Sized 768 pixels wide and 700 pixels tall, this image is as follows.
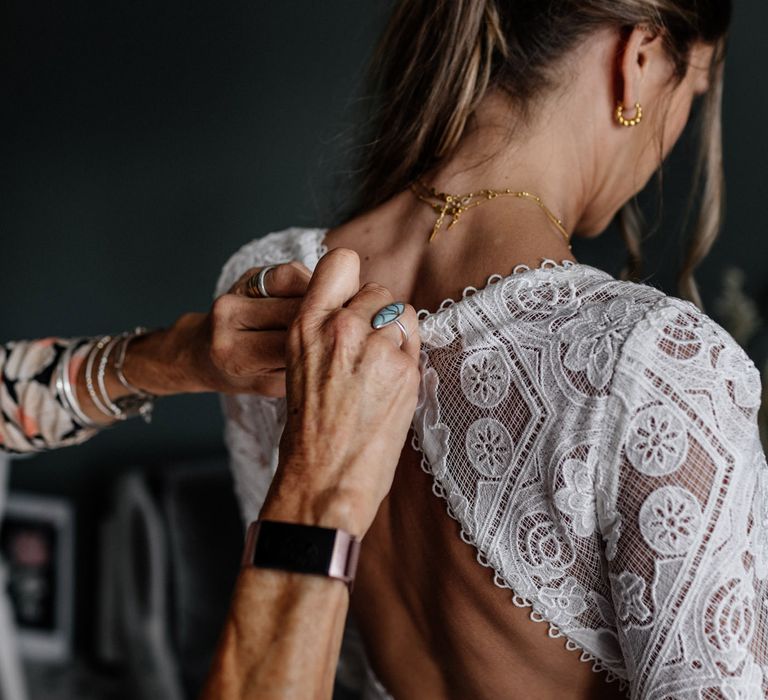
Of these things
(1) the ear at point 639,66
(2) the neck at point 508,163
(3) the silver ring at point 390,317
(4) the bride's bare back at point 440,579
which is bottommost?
(4) the bride's bare back at point 440,579

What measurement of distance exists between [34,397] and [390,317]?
70 centimetres

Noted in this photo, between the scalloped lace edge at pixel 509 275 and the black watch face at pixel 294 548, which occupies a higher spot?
the scalloped lace edge at pixel 509 275

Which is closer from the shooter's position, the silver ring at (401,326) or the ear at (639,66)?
the silver ring at (401,326)

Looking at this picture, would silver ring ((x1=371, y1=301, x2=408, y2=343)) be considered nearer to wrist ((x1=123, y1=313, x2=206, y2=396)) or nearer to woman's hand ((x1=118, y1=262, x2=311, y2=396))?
woman's hand ((x1=118, y1=262, x2=311, y2=396))

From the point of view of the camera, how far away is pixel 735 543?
75 cm

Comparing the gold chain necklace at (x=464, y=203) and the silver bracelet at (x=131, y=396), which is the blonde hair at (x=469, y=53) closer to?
the gold chain necklace at (x=464, y=203)

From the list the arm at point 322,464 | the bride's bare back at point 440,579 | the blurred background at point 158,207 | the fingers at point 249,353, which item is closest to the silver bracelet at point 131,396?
the fingers at point 249,353

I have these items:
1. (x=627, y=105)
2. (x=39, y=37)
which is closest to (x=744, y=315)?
(x=627, y=105)

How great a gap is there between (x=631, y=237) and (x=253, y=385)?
86cm

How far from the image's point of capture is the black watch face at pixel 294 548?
2.37ft

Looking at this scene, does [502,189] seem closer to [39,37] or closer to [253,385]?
[253,385]

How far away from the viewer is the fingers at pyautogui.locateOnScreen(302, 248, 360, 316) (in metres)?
0.84

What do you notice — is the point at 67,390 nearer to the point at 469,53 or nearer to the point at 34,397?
the point at 34,397

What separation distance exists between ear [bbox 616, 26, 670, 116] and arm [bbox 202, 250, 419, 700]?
0.43 metres
